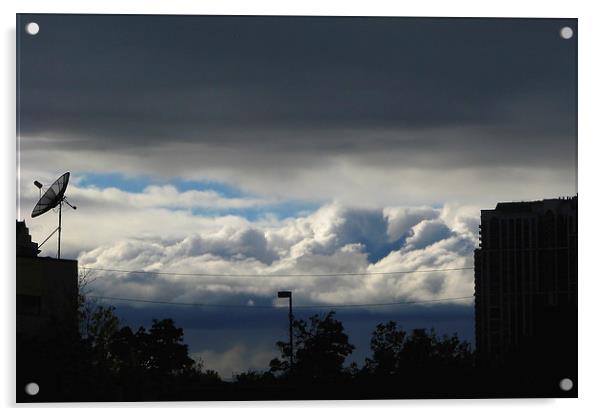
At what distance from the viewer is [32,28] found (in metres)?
5.58

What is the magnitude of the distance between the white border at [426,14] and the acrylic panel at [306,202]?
0.20 feet

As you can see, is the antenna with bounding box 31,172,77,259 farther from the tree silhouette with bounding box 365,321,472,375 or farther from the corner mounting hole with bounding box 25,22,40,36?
the tree silhouette with bounding box 365,321,472,375

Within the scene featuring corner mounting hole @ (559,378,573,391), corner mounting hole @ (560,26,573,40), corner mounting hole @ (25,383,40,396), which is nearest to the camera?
corner mounting hole @ (25,383,40,396)

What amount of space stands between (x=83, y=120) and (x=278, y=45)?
1.23 m

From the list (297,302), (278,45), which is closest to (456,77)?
(278,45)

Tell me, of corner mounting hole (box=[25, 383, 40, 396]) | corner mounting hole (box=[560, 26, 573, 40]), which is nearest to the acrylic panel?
corner mounting hole (box=[560, 26, 573, 40])

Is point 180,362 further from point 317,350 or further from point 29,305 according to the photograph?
point 29,305

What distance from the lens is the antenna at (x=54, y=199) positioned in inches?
214

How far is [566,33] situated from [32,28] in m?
3.16

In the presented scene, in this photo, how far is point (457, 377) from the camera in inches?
221

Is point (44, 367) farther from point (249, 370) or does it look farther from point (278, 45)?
point (278, 45)

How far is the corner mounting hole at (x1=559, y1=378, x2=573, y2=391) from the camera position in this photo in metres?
5.57

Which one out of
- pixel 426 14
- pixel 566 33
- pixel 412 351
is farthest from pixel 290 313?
pixel 566 33

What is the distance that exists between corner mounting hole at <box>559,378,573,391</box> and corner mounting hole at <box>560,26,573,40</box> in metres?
2.03
